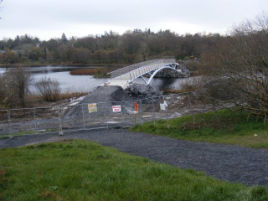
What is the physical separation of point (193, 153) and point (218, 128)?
4.92 m

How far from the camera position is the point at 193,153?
→ 33.6 feet

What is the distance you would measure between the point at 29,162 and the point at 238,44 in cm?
1300

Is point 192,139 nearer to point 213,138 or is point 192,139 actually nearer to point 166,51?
point 213,138

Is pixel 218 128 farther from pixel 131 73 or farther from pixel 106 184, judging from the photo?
pixel 131 73

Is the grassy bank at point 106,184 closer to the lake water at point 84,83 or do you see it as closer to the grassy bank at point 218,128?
the grassy bank at point 218,128

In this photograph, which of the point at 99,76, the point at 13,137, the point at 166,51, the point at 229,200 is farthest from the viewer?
the point at 166,51

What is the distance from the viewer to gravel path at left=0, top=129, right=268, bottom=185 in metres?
7.50

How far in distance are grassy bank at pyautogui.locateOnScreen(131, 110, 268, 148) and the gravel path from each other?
88 centimetres

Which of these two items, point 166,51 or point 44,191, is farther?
point 166,51

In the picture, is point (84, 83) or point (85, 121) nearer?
point (85, 121)

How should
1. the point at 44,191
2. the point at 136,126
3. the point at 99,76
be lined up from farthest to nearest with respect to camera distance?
1. the point at 99,76
2. the point at 136,126
3. the point at 44,191

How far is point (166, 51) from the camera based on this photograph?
105m

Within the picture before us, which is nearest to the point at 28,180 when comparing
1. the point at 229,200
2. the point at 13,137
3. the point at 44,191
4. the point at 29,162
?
the point at 44,191

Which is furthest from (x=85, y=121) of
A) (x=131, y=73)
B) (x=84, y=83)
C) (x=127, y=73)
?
(x=84, y=83)
